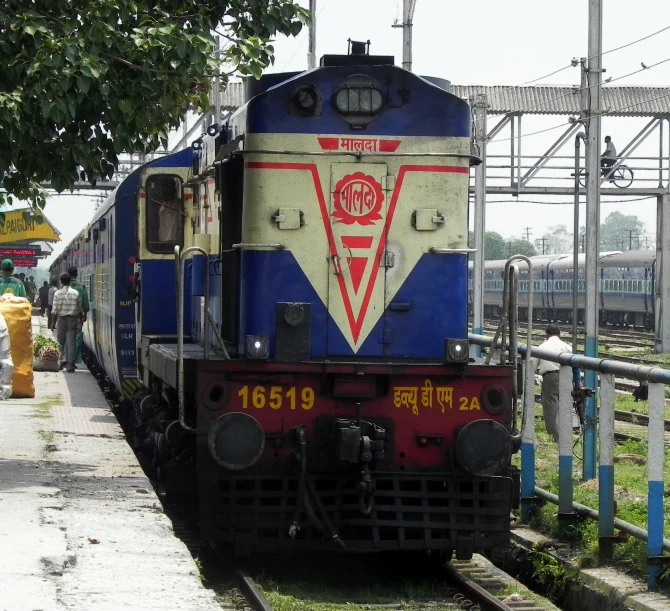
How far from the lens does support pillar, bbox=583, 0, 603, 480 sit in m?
11.1

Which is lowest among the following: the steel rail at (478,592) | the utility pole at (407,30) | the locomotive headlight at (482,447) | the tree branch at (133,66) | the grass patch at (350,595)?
the grass patch at (350,595)

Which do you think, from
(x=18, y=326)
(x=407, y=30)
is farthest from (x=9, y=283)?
(x=407, y=30)

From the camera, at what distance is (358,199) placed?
27.8 feet

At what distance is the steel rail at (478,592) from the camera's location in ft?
24.6

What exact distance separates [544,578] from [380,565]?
1.29 meters

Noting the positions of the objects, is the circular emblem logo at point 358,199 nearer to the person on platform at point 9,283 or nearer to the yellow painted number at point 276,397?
the yellow painted number at point 276,397

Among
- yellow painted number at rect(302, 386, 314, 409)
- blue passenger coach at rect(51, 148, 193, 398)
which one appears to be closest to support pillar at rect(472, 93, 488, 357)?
blue passenger coach at rect(51, 148, 193, 398)

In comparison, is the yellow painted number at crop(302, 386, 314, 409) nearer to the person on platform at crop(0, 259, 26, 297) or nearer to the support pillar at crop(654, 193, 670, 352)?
the person on platform at crop(0, 259, 26, 297)

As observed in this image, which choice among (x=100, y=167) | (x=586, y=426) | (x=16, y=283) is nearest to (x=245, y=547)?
(x=100, y=167)

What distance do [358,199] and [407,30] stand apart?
1192 centimetres

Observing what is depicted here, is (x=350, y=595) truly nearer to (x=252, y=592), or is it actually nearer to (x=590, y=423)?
(x=252, y=592)

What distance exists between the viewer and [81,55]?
8.81 metres

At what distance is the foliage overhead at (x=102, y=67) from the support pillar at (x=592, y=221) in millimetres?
3255

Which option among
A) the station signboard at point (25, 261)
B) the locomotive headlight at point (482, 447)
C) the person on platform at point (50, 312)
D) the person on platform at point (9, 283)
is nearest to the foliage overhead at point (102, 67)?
the locomotive headlight at point (482, 447)
